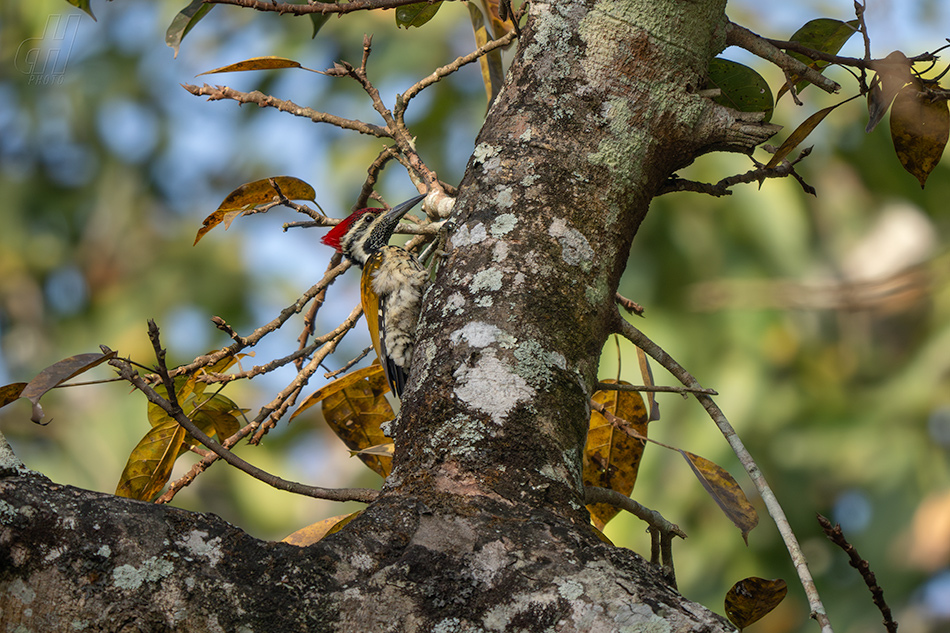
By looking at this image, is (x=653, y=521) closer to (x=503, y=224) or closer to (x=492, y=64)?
(x=503, y=224)

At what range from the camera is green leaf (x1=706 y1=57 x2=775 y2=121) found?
6.30 ft

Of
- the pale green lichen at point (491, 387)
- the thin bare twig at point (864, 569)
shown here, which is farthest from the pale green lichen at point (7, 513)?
the thin bare twig at point (864, 569)

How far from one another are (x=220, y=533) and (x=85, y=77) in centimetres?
1259

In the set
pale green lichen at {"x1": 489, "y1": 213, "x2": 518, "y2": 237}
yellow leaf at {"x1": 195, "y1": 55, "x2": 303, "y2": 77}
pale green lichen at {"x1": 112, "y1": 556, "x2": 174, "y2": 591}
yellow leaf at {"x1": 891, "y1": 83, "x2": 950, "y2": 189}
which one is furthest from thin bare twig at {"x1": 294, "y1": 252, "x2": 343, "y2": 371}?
yellow leaf at {"x1": 891, "y1": 83, "x2": 950, "y2": 189}

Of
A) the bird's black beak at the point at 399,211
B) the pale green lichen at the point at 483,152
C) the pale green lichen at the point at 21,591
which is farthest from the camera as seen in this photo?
the bird's black beak at the point at 399,211

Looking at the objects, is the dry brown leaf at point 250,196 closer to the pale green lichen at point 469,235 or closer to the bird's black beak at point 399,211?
the pale green lichen at point 469,235

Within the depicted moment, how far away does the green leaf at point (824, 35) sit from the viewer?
6.79 feet

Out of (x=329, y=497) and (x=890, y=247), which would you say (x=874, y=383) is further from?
(x=329, y=497)

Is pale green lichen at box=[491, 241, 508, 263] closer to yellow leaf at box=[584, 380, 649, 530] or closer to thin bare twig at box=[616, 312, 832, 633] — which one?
thin bare twig at box=[616, 312, 832, 633]

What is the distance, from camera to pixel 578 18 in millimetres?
1739

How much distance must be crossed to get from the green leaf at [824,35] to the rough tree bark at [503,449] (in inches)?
17.5

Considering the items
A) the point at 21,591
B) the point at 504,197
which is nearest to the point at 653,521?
the point at 504,197

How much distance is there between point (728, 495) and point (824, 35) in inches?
45.5

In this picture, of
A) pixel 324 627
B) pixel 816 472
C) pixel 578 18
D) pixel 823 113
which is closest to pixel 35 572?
pixel 324 627
